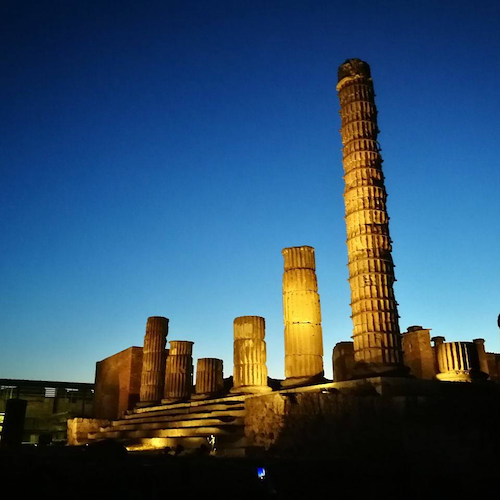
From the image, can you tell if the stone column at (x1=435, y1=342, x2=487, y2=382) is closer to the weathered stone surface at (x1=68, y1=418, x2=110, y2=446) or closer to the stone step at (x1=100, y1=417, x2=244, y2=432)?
the stone step at (x1=100, y1=417, x2=244, y2=432)

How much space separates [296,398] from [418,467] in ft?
9.47

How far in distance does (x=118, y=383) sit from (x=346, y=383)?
1602 centimetres

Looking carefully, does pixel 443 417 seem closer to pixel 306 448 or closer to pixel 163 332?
pixel 306 448

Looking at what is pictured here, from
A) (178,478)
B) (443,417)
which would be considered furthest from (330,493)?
(443,417)

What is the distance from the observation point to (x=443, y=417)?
1022 centimetres

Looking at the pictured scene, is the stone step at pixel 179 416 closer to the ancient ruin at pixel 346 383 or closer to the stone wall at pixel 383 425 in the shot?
the ancient ruin at pixel 346 383

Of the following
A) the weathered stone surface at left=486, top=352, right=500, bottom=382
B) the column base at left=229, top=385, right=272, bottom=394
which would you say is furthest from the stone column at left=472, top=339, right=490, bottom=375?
the column base at left=229, top=385, right=272, bottom=394

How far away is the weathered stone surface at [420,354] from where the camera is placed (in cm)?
2036

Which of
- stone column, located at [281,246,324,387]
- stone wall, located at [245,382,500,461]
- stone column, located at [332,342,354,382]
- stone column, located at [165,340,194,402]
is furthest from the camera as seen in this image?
stone column, located at [332,342,354,382]

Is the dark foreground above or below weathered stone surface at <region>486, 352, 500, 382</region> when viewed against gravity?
below

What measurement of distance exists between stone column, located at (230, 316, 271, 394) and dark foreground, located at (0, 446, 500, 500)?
7.13 m

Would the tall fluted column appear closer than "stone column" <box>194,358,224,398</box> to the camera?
Yes

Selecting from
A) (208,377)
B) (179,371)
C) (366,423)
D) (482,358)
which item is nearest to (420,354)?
(482,358)

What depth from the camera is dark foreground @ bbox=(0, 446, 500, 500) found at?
595 centimetres
